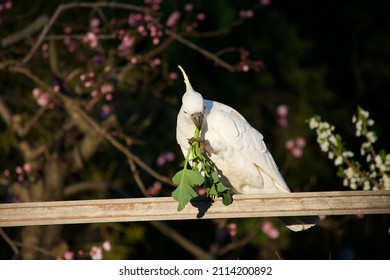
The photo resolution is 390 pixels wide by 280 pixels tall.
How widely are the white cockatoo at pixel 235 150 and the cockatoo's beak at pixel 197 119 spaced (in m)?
0.04

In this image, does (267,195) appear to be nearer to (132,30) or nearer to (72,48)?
(132,30)

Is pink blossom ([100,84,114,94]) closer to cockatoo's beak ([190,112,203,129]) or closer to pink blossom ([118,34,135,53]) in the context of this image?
pink blossom ([118,34,135,53])

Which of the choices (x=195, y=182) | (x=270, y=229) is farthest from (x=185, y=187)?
(x=270, y=229)

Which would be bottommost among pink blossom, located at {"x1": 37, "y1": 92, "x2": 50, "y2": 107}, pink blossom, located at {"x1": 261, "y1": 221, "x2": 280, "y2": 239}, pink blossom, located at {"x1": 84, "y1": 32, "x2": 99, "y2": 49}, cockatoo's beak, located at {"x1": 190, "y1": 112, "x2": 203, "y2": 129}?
cockatoo's beak, located at {"x1": 190, "y1": 112, "x2": 203, "y2": 129}

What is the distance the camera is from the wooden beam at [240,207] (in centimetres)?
300

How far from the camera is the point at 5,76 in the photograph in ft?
21.5

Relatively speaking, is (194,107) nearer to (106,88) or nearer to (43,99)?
(106,88)

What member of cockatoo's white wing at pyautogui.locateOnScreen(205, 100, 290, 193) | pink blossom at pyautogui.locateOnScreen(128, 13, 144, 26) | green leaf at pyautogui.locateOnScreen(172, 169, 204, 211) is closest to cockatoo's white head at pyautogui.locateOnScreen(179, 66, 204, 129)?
cockatoo's white wing at pyautogui.locateOnScreen(205, 100, 290, 193)

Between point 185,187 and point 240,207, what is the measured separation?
0.27m

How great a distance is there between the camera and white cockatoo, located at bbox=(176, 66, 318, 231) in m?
3.54

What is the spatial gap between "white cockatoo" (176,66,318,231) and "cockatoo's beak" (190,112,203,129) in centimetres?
4

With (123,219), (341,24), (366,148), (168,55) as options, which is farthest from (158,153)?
(123,219)

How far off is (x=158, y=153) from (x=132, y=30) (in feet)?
6.67

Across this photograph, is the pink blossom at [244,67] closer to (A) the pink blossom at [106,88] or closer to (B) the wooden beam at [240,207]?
(A) the pink blossom at [106,88]
